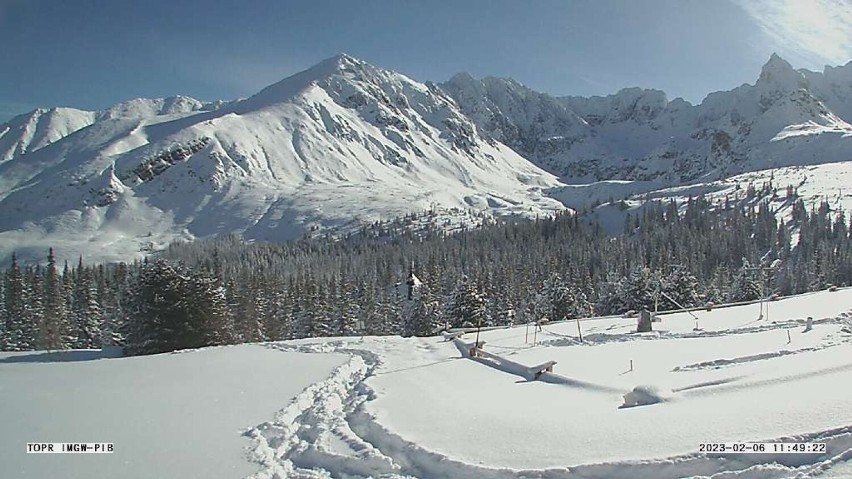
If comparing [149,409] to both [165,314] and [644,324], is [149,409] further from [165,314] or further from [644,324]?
[165,314]

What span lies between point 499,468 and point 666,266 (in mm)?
95399

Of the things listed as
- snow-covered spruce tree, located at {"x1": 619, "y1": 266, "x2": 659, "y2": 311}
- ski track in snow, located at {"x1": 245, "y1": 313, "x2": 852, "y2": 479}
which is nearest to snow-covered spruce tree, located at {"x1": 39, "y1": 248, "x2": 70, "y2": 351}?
ski track in snow, located at {"x1": 245, "y1": 313, "x2": 852, "y2": 479}

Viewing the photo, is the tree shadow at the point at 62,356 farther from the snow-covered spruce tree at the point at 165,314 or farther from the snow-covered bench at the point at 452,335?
the snow-covered bench at the point at 452,335

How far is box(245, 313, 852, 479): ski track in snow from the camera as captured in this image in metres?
9.42

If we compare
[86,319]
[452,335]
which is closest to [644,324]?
[452,335]

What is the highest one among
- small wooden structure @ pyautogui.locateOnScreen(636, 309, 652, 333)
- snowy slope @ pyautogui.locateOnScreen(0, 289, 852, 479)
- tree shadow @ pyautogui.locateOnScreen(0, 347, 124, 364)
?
small wooden structure @ pyautogui.locateOnScreen(636, 309, 652, 333)

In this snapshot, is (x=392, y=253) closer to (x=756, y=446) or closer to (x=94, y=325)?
(x=94, y=325)

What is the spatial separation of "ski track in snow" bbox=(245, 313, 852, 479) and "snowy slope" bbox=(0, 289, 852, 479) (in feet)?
0.12

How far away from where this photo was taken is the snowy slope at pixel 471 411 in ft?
35.0

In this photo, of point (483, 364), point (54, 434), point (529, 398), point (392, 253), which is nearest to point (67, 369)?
point (54, 434)

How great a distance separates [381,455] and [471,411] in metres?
3.47

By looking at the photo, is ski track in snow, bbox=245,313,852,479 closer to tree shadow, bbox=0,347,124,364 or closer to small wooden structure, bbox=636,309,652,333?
small wooden structure, bbox=636,309,652,333

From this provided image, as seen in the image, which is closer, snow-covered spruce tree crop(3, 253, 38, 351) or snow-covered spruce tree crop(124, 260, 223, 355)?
snow-covered spruce tree crop(124, 260, 223, 355)

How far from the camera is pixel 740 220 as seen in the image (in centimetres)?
16275
